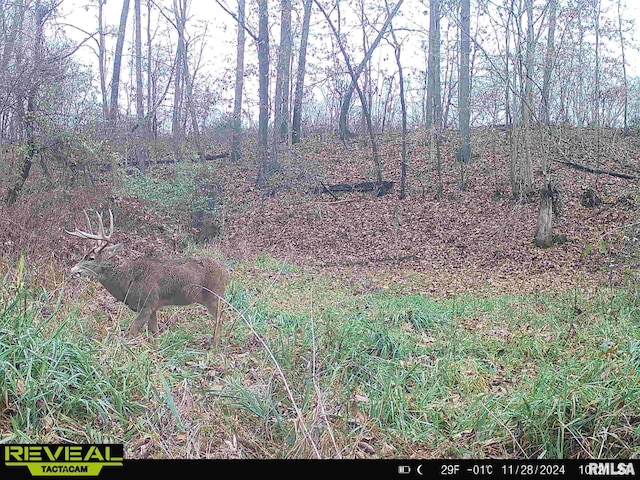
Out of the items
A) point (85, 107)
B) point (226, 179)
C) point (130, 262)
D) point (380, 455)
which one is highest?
point (85, 107)

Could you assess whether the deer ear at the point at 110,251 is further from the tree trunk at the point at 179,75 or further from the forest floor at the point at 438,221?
the tree trunk at the point at 179,75

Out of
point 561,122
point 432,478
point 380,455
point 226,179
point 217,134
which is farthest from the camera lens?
point 217,134

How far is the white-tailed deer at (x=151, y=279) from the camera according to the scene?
21.5 feet

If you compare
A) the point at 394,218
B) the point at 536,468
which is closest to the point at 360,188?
the point at 394,218

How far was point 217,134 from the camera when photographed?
2750cm

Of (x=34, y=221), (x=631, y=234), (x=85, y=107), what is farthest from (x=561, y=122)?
Result: (x=34, y=221)

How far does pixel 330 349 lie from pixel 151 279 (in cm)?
229

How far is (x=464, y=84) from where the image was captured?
20859 millimetres

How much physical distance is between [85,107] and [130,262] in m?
10.5

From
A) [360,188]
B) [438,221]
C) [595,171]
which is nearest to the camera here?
[438,221]

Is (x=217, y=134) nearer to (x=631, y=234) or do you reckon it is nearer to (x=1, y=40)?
(x=1, y=40)

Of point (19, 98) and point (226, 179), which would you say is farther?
point (226, 179)

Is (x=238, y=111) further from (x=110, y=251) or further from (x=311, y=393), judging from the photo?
(x=311, y=393)

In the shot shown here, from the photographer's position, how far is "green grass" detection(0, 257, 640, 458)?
3605mm
